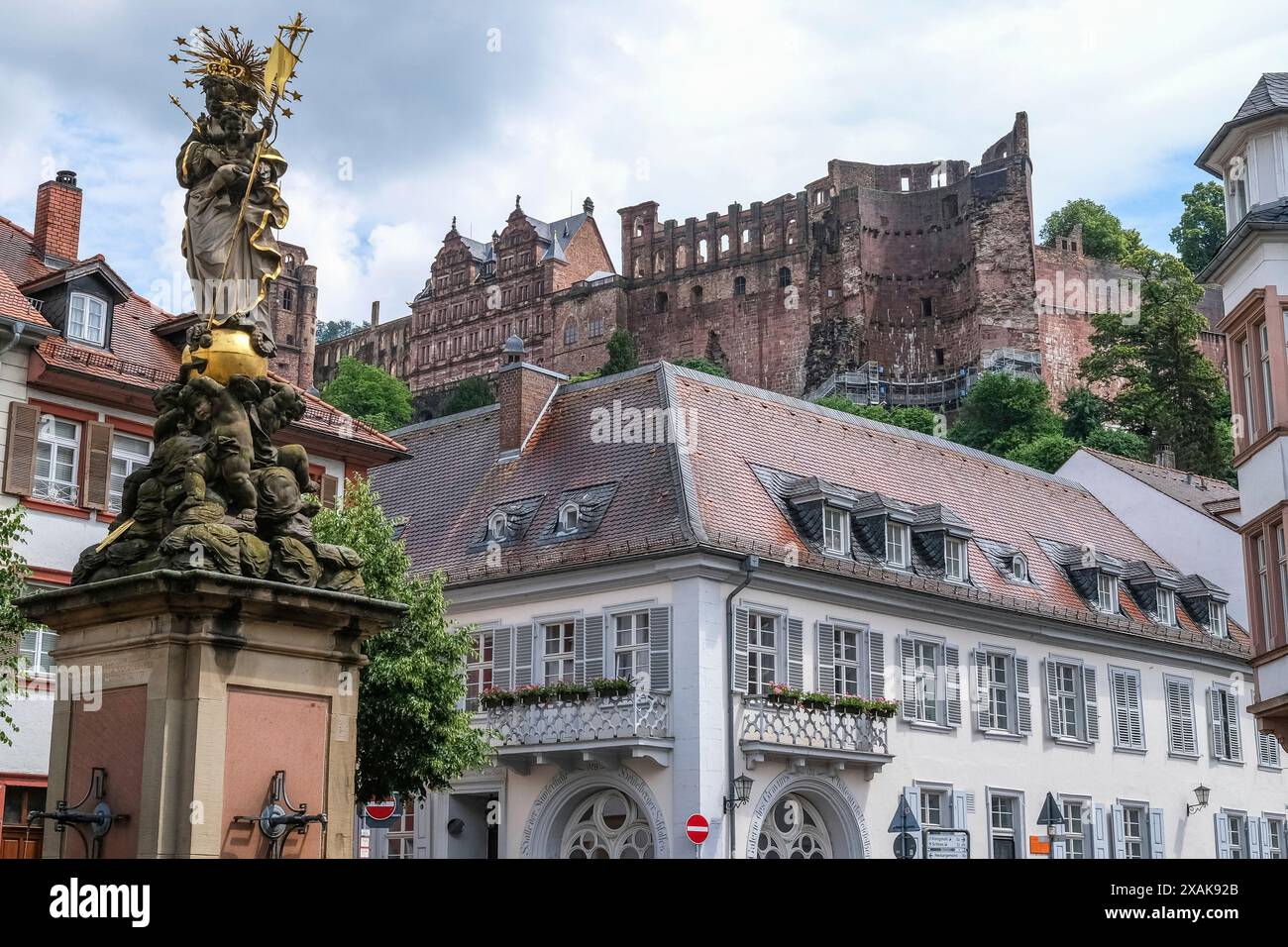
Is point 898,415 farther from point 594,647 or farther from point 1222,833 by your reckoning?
point 594,647

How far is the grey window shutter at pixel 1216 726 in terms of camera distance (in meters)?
38.2

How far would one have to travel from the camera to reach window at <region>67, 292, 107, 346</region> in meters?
25.9

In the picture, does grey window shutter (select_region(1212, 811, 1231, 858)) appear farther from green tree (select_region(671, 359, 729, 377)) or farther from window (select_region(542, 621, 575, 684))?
green tree (select_region(671, 359, 729, 377))

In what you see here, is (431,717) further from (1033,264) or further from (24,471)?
(1033,264)

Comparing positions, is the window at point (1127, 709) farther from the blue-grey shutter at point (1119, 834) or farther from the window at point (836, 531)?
the window at point (836, 531)

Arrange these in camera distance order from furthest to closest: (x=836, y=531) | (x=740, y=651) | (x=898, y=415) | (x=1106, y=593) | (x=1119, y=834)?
(x=898, y=415), (x=1106, y=593), (x=1119, y=834), (x=836, y=531), (x=740, y=651)

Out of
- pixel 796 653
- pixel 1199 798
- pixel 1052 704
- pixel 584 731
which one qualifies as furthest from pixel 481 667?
pixel 1199 798

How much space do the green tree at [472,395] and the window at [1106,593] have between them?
64.0 metres

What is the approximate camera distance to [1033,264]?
94.8m

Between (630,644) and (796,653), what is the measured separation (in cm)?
292

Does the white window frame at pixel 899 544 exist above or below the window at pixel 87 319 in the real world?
below

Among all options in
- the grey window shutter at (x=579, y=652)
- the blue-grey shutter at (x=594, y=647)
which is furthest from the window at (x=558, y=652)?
the blue-grey shutter at (x=594, y=647)

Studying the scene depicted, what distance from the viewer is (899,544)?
32688 mm
